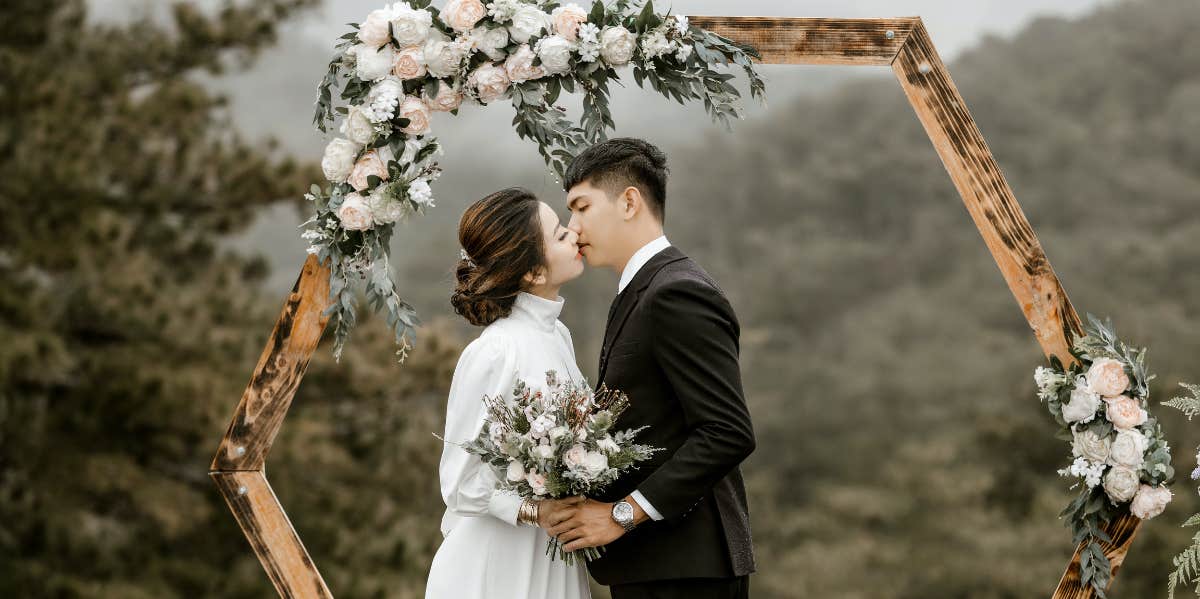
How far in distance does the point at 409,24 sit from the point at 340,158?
21.8 inches

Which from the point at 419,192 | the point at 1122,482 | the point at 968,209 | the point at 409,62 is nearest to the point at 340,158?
the point at 419,192

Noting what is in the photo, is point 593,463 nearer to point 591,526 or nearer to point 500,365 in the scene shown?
point 591,526

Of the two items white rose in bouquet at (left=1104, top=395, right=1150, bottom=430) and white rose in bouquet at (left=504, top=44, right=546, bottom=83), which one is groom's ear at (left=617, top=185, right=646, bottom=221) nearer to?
white rose in bouquet at (left=504, top=44, right=546, bottom=83)

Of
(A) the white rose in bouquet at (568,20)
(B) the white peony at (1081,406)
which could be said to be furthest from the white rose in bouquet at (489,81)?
(B) the white peony at (1081,406)

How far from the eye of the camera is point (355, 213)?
14.6 feet

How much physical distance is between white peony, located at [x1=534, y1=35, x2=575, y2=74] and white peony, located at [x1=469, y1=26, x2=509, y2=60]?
0.43 feet

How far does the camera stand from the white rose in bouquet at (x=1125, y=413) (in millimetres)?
4332

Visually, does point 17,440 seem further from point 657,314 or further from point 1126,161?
point 1126,161

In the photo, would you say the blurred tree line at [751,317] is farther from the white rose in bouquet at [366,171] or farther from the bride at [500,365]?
the bride at [500,365]

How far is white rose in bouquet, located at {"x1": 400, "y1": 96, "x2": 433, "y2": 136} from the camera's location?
4547mm

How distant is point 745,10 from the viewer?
1119 inches

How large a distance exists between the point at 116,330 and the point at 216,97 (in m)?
2.62

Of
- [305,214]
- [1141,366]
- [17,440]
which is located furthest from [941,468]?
[1141,366]

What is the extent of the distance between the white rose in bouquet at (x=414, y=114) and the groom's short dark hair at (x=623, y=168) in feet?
2.26
